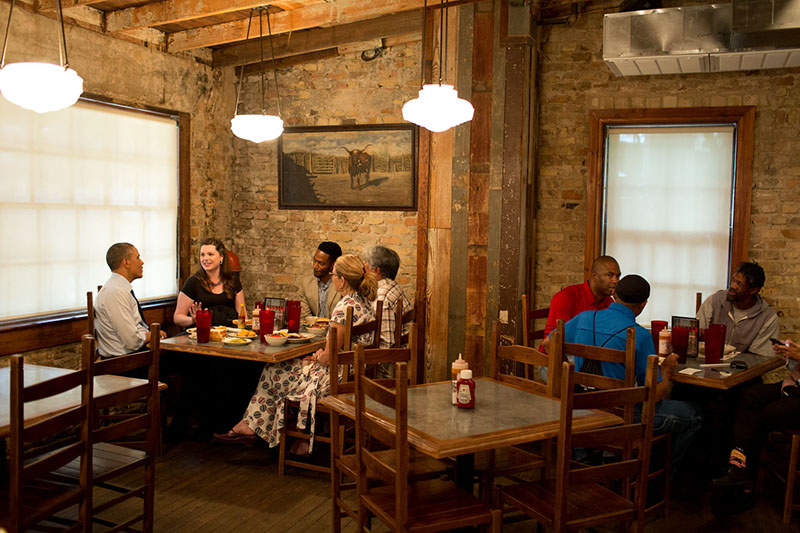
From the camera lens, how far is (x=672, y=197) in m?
5.54

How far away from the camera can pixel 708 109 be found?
208 inches

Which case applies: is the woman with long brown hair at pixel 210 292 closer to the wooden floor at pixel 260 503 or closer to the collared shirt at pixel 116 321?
the collared shirt at pixel 116 321

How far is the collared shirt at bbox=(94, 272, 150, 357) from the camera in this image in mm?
4516

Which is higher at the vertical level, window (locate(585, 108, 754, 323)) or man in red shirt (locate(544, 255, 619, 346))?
window (locate(585, 108, 754, 323))

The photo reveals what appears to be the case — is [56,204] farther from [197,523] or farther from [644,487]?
[644,487]

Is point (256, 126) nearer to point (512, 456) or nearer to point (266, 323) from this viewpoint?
point (266, 323)

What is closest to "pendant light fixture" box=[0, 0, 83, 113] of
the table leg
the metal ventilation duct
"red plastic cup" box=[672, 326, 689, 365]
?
the table leg

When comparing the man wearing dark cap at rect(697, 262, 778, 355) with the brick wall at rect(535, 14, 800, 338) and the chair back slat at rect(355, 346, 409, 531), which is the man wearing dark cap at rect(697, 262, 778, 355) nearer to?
the brick wall at rect(535, 14, 800, 338)

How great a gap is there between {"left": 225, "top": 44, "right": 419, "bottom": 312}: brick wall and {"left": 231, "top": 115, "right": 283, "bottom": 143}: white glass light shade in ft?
4.95

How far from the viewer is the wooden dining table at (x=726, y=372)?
3670mm

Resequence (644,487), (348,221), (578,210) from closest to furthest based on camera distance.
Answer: (644,487)
(578,210)
(348,221)

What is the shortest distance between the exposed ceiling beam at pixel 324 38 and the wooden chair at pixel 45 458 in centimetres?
397

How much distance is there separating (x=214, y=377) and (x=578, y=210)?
3.15m

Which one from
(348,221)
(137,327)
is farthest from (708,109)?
(137,327)
